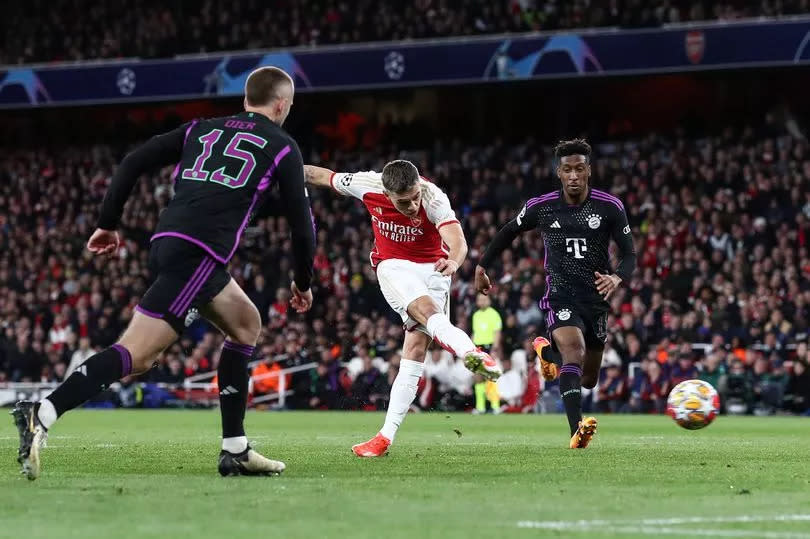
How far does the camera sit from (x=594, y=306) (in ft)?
36.7

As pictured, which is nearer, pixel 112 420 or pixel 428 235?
pixel 428 235

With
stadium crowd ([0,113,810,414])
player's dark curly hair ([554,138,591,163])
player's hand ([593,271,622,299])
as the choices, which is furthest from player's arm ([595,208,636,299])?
stadium crowd ([0,113,810,414])

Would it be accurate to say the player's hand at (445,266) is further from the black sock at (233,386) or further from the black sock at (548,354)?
the black sock at (548,354)

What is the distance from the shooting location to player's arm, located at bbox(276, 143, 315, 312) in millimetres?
7461

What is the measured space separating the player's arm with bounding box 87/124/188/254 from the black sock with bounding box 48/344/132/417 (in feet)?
2.05

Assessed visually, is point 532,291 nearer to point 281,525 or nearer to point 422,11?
point 422,11

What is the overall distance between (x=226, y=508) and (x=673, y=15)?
2309 centimetres

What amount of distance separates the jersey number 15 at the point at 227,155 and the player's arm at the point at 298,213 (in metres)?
0.17

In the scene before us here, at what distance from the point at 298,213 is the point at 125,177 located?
92 cm

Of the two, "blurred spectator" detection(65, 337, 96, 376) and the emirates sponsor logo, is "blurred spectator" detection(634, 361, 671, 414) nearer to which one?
"blurred spectator" detection(65, 337, 96, 376)

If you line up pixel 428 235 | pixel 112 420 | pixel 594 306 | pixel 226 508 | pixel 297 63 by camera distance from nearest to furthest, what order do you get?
1. pixel 226 508
2. pixel 428 235
3. pixel 594 306
4. pixel 112 420
5. pixel 297 63

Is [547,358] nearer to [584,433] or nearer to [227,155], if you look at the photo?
[584,433]

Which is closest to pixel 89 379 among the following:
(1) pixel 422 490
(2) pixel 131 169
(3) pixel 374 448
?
(2) pixel 131 169

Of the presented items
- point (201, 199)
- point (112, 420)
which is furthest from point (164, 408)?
point (201, 199)
